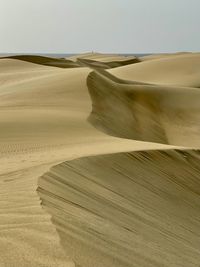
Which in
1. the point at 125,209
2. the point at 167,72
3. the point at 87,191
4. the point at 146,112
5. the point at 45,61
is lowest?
the point at 167,72

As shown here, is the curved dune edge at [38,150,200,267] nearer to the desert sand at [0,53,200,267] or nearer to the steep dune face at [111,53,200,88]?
the desert sand at [0,53,200,267]

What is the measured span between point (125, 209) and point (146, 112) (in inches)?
506

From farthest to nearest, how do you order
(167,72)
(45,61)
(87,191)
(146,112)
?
1. (167,72)
2. (45,61)
3. (146,112)
4. (87,191)

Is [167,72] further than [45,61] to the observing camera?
Yes

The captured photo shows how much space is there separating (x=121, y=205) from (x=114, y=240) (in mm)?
1236

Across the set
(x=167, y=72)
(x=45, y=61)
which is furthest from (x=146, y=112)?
(x=167, y=72)

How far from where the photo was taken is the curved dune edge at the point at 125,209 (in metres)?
3.54

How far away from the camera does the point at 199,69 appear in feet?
127

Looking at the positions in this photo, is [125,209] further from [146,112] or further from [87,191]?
[146,112]

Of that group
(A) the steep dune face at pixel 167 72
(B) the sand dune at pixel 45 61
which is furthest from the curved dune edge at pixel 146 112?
(B) the sand dune at pixel 45 61

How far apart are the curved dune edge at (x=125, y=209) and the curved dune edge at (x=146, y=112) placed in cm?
324

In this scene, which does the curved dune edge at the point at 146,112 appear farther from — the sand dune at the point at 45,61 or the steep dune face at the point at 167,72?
the sand dune at the point at 45,61

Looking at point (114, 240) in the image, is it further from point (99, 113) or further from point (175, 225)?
point (99, 113)

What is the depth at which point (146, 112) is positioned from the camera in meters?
17.6
